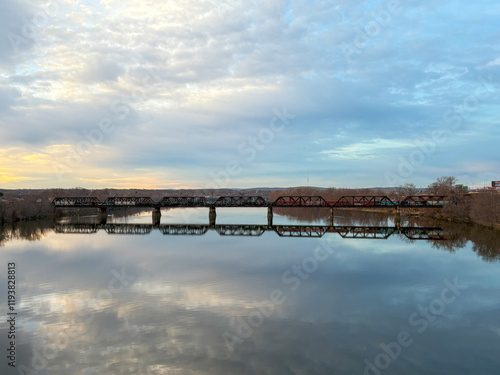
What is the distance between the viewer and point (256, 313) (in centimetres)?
1897

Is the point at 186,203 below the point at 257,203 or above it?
above

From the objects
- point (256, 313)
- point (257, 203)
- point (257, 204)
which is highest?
point (257, 203)

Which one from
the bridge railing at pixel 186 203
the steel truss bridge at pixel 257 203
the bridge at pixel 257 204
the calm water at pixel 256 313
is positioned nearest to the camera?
the calm water at pixel 256 313

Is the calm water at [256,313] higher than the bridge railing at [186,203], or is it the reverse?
the bridge railing at [186,203]

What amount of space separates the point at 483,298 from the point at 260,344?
52.5 feet

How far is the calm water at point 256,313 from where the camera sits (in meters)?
13.8

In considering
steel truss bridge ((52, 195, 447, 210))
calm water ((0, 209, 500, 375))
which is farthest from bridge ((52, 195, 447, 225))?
calm water ((0, 209, 500, 375))

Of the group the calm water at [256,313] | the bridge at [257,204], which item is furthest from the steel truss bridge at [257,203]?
the calm water at [256,313]

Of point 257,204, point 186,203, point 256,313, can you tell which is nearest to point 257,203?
point 257,204

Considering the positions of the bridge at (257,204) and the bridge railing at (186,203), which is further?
the bridge railing at (186,203)

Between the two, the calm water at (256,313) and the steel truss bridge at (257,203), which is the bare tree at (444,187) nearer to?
the steel truss bridge at (257,203)

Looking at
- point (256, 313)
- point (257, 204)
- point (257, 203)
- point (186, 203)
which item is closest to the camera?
point (256, 313)

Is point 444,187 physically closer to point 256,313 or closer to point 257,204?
point 257,204

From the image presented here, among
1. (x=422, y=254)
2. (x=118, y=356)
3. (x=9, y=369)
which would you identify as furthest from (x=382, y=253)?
(x=9, y=369)
